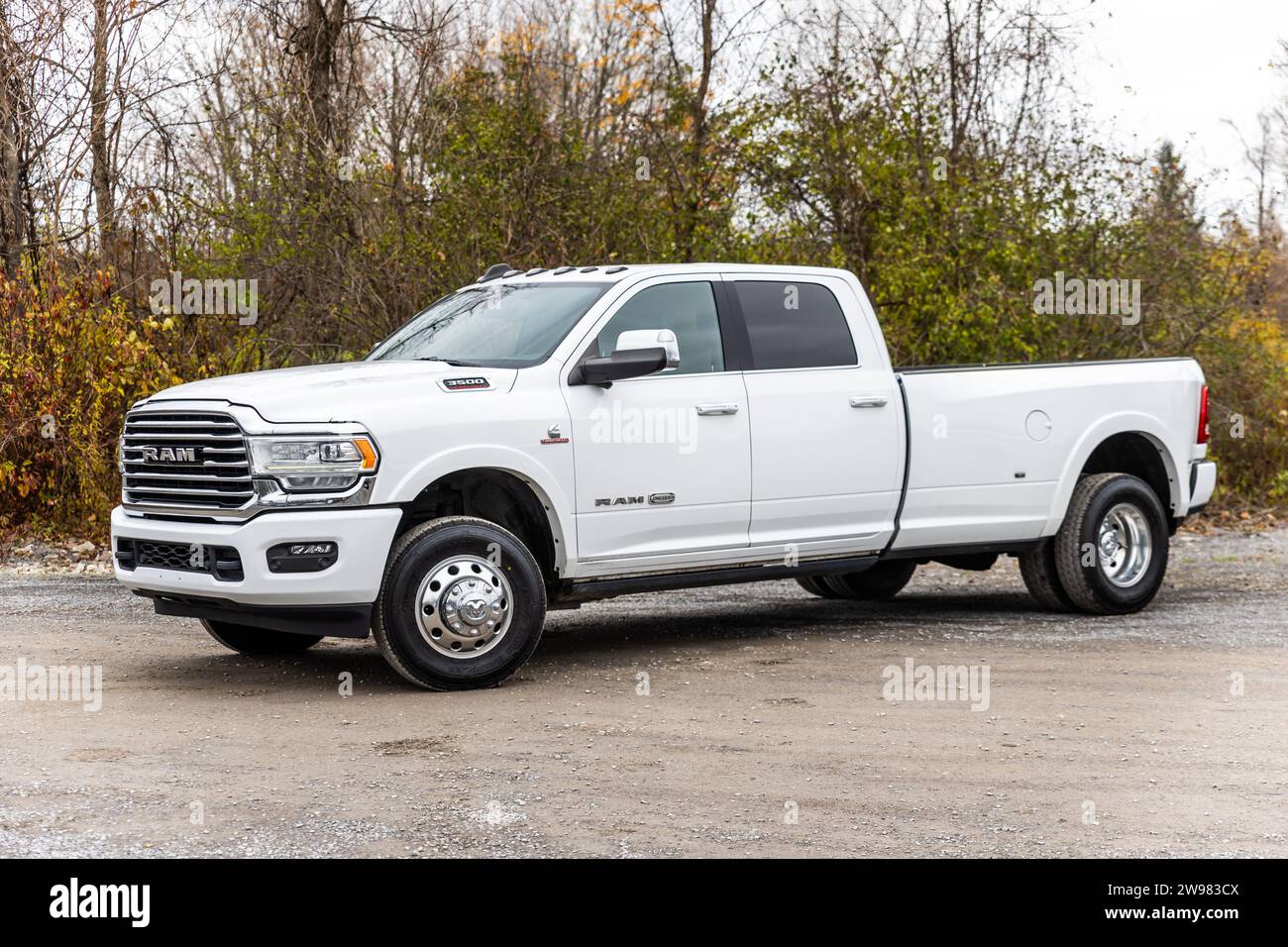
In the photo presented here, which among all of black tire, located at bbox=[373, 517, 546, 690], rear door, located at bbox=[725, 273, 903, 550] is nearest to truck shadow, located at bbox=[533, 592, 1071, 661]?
rear door, located at bbox=[725, 273, 903, 550]

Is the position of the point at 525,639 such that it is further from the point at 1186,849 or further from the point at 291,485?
the point at 1186,849

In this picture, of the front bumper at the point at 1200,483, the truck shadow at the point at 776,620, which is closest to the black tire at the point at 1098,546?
the truck shadow at the point at 776,620

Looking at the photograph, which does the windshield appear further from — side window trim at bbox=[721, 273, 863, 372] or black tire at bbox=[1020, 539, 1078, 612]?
black tire at bbox=[1020, 539, 1078, 612]

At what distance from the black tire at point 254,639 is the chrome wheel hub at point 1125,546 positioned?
505 centimetres

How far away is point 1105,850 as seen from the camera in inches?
197

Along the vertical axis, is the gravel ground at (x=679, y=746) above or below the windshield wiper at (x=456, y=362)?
below

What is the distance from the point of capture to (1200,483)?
10.9 metres

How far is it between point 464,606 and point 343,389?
1.17 metres

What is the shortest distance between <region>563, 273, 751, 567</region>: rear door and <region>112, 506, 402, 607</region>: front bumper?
1.16 m

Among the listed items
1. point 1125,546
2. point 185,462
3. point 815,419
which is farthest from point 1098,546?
point 185,462

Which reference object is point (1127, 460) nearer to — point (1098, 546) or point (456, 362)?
point (1098, 546)

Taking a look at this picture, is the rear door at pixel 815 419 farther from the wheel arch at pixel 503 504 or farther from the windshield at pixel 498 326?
the wheel arch at pixel 503 504

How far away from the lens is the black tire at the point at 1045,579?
10.5 m

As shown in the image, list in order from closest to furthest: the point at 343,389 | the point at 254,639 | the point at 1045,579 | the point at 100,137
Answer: the point at 343,389 → the point at 254,639 → the point at 1045,579 → the point at 100,137
